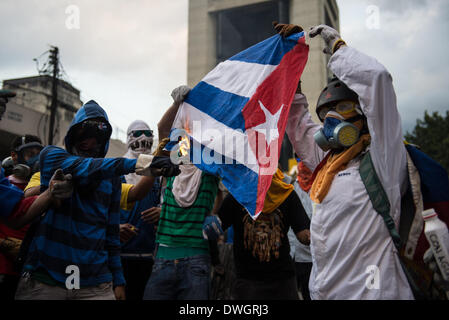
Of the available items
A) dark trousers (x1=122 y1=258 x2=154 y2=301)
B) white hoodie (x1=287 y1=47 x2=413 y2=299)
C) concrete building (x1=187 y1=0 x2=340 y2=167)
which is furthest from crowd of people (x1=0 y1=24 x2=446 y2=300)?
concrete building (x1=187 y1=0 x2=340 y2=167)

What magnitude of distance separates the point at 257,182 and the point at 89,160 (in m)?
1.27

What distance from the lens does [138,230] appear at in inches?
169

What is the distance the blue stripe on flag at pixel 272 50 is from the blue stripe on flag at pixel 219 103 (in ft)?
1.36

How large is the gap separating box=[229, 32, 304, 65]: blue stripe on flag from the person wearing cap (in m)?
0.84

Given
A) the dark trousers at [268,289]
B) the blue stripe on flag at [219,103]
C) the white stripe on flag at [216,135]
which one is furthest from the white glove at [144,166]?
the dark trousers at [268,289]

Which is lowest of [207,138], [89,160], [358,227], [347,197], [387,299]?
[387,299]

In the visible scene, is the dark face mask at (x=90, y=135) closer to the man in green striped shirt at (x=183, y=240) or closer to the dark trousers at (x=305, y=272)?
the man in green striped shirt at (x=183, y=240)

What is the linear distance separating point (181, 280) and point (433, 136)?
31348 mm

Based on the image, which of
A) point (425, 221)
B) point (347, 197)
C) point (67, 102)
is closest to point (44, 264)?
point (347, 197)

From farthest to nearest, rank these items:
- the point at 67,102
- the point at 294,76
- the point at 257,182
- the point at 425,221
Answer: the point at 67,102, the point at 294,76, the point at 257,182, the point at 425,221

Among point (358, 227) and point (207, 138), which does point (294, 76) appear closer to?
point (207, 138)

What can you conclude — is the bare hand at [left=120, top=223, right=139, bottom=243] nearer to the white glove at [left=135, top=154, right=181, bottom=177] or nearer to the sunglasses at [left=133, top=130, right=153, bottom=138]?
the sunglasses at [left=133, top=130, right=153, bottom=138]

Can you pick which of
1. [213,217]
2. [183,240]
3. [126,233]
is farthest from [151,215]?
[213,217]

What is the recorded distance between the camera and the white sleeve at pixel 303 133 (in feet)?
10.2
